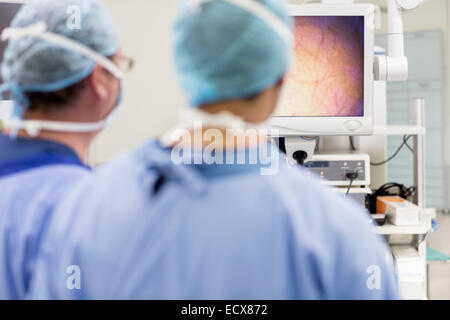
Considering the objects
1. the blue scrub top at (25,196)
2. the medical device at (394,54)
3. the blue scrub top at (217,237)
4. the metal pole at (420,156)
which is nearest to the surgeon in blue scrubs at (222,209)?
the blue scrub top at (217,237)

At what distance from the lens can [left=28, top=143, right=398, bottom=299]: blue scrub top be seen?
0.54m

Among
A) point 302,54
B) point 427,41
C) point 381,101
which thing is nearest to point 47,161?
point 302,54

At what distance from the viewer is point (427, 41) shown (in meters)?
3.70

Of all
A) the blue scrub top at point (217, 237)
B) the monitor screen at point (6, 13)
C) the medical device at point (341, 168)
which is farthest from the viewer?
the medical device at point (341, 168)

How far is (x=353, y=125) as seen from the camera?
1313mm

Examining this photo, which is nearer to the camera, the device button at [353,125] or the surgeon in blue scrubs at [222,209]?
the surgeon in blue scrubs at [222,209]

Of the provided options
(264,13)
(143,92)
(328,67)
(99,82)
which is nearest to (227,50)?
(264,13)

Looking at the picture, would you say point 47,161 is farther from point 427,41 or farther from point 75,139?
point 427,41

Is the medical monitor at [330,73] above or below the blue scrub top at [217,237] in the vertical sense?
above

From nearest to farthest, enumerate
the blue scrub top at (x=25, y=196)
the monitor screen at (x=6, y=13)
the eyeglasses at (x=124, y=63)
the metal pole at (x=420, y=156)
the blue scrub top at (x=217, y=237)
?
the blue scrub top at (x=217, y=237) < the blue scrub top at (x=25, y=196) < the eyeglasses at (x=124, y=63) < the monitor screen at (x=6, y=13) < the metal pole at (x=420, y=156)

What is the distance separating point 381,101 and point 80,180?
4.07 feet

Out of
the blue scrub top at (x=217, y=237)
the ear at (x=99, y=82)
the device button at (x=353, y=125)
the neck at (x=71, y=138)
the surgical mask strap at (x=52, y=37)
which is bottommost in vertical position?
the blue scrub top at (x=217, y=237)

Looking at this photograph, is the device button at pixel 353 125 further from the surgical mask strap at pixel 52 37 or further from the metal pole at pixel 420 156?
the surgical mask strap at pixel 52 37

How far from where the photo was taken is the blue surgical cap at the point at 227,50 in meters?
0.56
